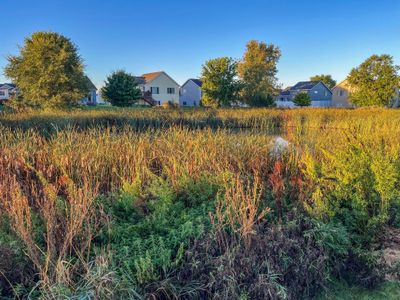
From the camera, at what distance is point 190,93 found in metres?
48.2

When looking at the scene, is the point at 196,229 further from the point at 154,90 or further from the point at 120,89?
the point at 154,90

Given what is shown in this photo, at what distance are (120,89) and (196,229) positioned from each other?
27857 millimetres

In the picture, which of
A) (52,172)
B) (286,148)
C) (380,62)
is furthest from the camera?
(380,62)

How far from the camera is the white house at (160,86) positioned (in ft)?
140

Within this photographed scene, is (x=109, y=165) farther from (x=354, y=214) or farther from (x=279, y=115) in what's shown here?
(x=279, y=115)

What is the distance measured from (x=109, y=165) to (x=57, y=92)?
56.3ft

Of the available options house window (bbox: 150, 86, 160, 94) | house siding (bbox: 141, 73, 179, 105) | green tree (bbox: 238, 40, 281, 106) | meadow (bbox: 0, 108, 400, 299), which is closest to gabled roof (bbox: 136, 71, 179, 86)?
house siding (bbox: 141, 73, 179, 105)

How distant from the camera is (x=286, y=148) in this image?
14.3 feet

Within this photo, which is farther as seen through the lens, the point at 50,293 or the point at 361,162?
the point at 361,162

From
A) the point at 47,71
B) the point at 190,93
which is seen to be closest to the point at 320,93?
the point at 190,93

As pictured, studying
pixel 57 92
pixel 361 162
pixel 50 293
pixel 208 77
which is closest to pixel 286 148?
pixel 361 162

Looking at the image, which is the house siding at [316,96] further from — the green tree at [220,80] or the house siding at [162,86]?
the green tree at [220,80]

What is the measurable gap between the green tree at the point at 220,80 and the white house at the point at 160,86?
39.7ft

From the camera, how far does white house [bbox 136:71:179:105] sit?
42.6 m
